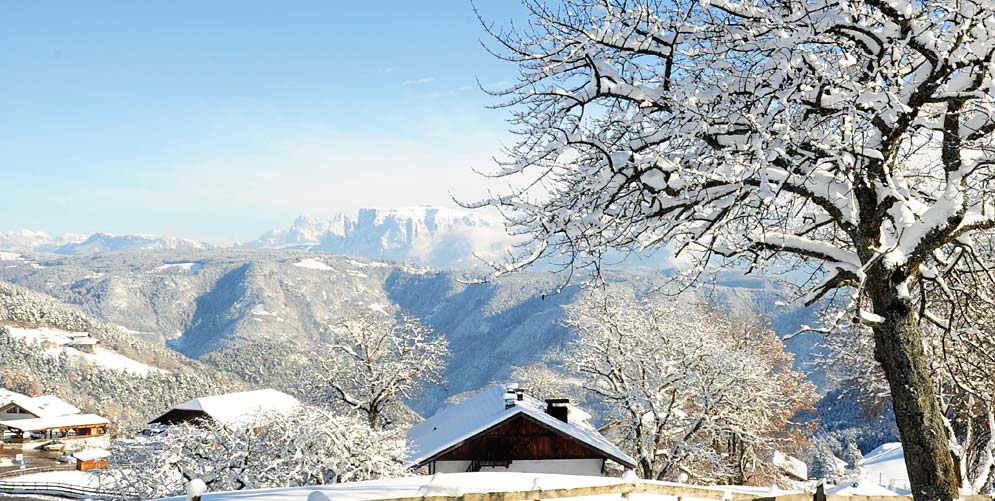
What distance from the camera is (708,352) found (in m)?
27.3

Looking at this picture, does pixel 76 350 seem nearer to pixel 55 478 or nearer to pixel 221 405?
pixel 55 478

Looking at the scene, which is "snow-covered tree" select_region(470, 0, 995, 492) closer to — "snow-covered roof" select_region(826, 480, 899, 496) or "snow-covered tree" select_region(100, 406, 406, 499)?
"snow-covered roof" select_region(826, 480, 899, 496)

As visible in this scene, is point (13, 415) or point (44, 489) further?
point (13, 415)

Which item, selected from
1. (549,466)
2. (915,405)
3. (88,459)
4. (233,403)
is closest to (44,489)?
(233,403)

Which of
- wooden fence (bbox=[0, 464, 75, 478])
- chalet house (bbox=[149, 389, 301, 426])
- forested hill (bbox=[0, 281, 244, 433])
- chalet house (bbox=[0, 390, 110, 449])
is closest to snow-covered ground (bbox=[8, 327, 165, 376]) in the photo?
forested hill (bbox=[0, 281, 244, 433])

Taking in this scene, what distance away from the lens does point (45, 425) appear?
297ft

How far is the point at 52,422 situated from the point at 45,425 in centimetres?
120

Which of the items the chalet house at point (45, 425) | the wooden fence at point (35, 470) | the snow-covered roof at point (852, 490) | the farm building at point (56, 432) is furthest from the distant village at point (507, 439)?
the chalet house at point (45, 425)

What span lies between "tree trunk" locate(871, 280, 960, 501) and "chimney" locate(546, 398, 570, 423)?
2091cm

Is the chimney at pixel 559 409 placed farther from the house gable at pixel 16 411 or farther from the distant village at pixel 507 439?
the house gable at pixel 16 411

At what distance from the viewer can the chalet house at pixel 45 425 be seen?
294 ft

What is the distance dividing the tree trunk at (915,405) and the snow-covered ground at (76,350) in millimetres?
160729

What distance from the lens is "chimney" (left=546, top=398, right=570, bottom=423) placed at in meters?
27.2

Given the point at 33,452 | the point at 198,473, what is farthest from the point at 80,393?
the point at 198,473
